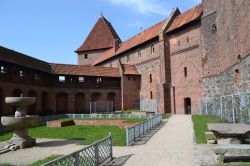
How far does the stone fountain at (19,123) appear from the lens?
13672 millimetres

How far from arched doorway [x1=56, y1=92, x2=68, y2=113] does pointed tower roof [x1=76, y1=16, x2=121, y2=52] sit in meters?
21.7

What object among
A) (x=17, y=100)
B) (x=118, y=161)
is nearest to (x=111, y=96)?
(x=17, y=100)

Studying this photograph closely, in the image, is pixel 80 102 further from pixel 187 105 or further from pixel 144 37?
pixel 187 105

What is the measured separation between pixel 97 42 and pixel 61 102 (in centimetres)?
2394

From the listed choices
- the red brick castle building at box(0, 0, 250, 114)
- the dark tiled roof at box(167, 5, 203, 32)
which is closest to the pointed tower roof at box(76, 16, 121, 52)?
the red brick castle building at box(0, 0, 250, 114)

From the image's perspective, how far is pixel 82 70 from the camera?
1526 inches

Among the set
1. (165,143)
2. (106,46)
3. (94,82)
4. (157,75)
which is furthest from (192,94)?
(106,46)

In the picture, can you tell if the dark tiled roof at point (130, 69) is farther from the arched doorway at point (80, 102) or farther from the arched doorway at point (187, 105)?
the arched doorway at point (187, 105)

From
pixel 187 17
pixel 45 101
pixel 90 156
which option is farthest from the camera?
pixel 45 101

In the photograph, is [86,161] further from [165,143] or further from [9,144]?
[9,144]

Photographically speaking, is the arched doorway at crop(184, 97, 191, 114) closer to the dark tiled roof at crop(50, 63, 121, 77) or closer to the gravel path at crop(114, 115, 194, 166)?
the dark tiled roof at crop(50, 63, 121, 77)

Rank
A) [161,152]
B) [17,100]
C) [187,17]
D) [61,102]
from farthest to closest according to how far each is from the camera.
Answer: [61,102] < [187,17] < [17,100] < [161,152]

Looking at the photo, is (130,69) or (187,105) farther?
(130,69)

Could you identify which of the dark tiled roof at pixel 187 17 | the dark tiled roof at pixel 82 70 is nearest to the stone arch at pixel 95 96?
the dark tiled roof at pixel 82 70
